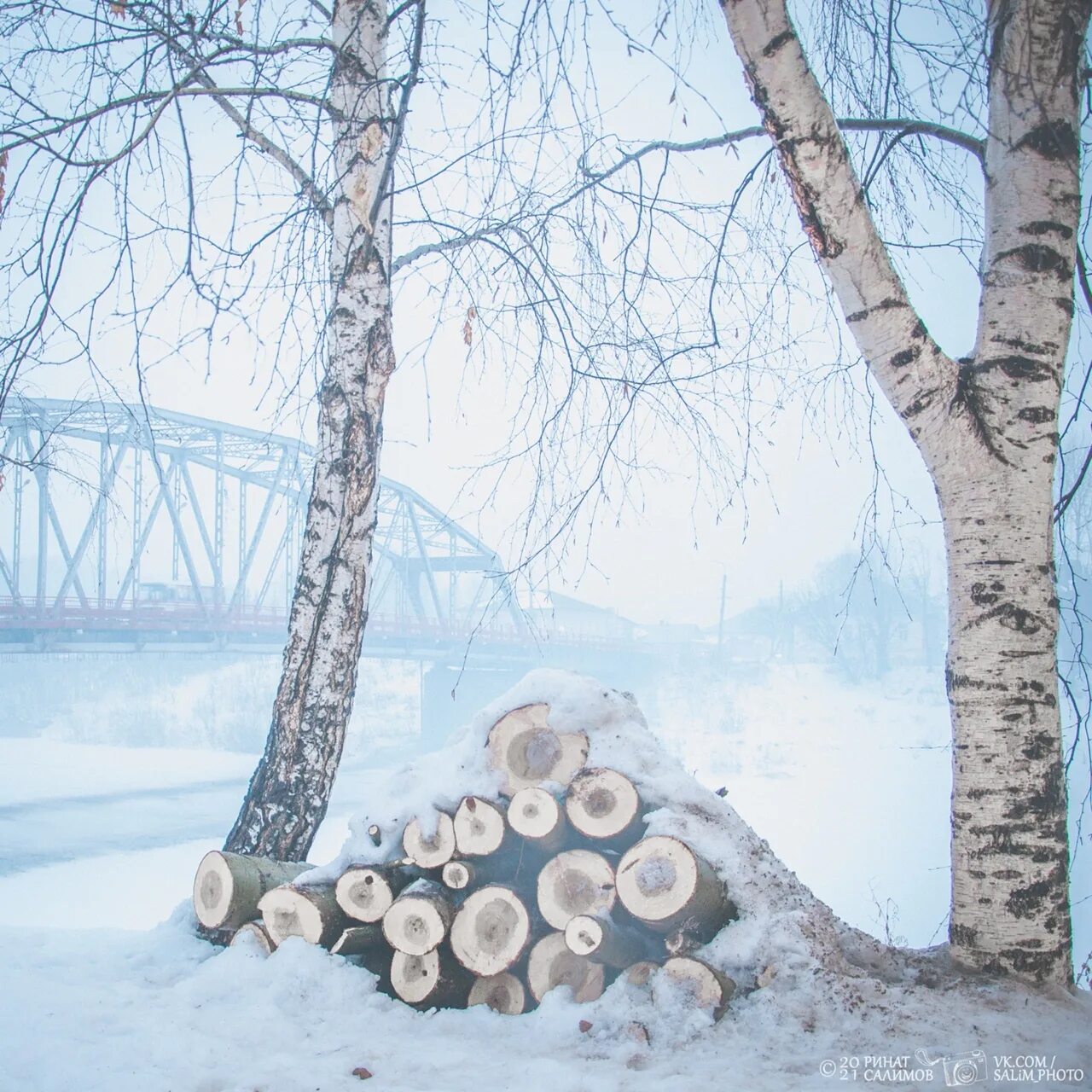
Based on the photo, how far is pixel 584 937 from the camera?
94.3 inches

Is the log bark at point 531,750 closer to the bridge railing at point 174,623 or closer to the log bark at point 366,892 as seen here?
the log bark at point 366,892

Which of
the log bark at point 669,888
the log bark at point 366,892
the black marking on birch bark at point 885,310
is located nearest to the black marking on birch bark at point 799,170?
the black marking on birch bark at point 885,310

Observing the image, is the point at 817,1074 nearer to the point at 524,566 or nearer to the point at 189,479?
the point at 524,566

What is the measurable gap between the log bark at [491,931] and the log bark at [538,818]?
0.62 ft

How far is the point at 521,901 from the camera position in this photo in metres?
2.57

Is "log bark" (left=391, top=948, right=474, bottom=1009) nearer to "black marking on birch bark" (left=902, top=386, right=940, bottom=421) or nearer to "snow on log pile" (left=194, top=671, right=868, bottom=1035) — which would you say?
"snow on log pile" (left=194, top=671, right=868, bottom=1035)

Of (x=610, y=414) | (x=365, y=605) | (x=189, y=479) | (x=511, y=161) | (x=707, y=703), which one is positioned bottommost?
(x=707, y=703)

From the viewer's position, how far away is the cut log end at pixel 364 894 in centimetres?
268

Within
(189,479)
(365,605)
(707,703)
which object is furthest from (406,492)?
(365,605)

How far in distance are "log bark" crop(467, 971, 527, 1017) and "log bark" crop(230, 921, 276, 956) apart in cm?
73

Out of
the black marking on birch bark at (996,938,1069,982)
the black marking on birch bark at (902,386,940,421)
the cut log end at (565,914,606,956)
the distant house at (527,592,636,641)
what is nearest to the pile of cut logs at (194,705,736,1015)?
the cut log end at (565,914,606,956)

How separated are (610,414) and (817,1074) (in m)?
2.20

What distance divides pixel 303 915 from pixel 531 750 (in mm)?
964

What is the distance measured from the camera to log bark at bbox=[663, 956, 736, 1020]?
224 centimetres
